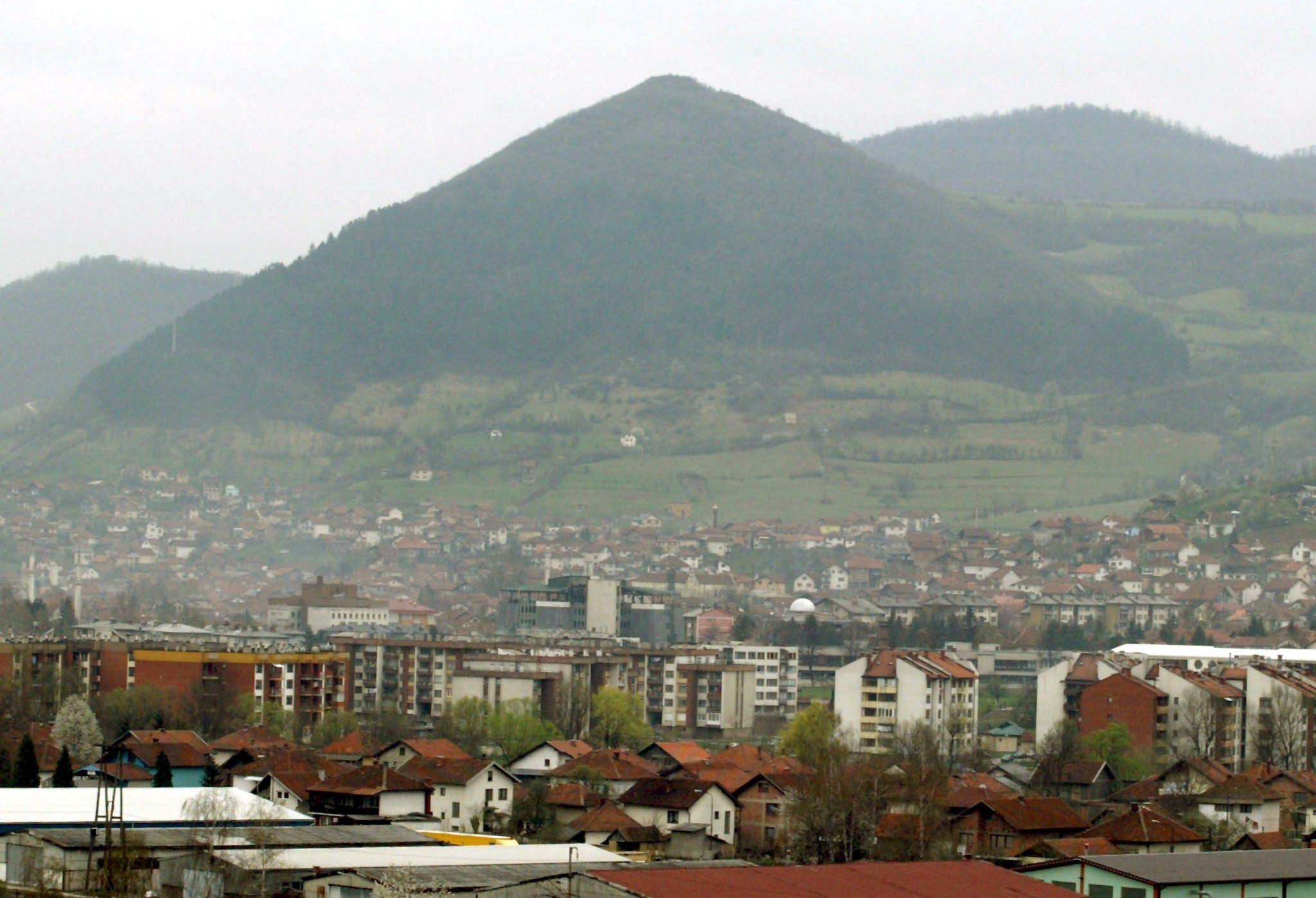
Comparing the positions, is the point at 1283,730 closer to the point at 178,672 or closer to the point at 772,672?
the point at 772,672

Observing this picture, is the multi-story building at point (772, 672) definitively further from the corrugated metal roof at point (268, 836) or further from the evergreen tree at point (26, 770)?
the corrugated metal roof at point (268, 836)

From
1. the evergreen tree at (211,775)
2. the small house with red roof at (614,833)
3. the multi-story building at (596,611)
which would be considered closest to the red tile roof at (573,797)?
the small house with red roof at (614,833)

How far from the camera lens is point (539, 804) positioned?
4384cm

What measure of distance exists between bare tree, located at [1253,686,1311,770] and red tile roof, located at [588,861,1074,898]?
26898 mm

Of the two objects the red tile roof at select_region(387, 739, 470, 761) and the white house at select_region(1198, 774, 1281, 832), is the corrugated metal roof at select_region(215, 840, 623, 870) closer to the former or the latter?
the red tile roof at select_region(387, 739, 470, 761)

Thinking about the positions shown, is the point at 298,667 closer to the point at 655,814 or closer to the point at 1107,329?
the point at 655,814

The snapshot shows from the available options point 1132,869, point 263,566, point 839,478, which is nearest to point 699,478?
point 839,478

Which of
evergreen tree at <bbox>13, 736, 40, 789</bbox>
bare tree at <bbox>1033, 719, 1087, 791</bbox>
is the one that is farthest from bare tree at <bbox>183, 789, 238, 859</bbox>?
bare tree at <bbox>1033, 719, 1087, 791</bbox>

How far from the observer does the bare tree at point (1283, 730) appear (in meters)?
58.6

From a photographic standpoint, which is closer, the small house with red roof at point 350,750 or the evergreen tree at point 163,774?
the evergreen tree at point 163,774

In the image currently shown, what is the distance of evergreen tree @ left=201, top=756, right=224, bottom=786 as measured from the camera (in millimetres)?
44281

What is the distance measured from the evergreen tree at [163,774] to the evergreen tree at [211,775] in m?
0.80

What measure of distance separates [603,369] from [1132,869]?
16370cm

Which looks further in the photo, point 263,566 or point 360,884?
point 263,566
